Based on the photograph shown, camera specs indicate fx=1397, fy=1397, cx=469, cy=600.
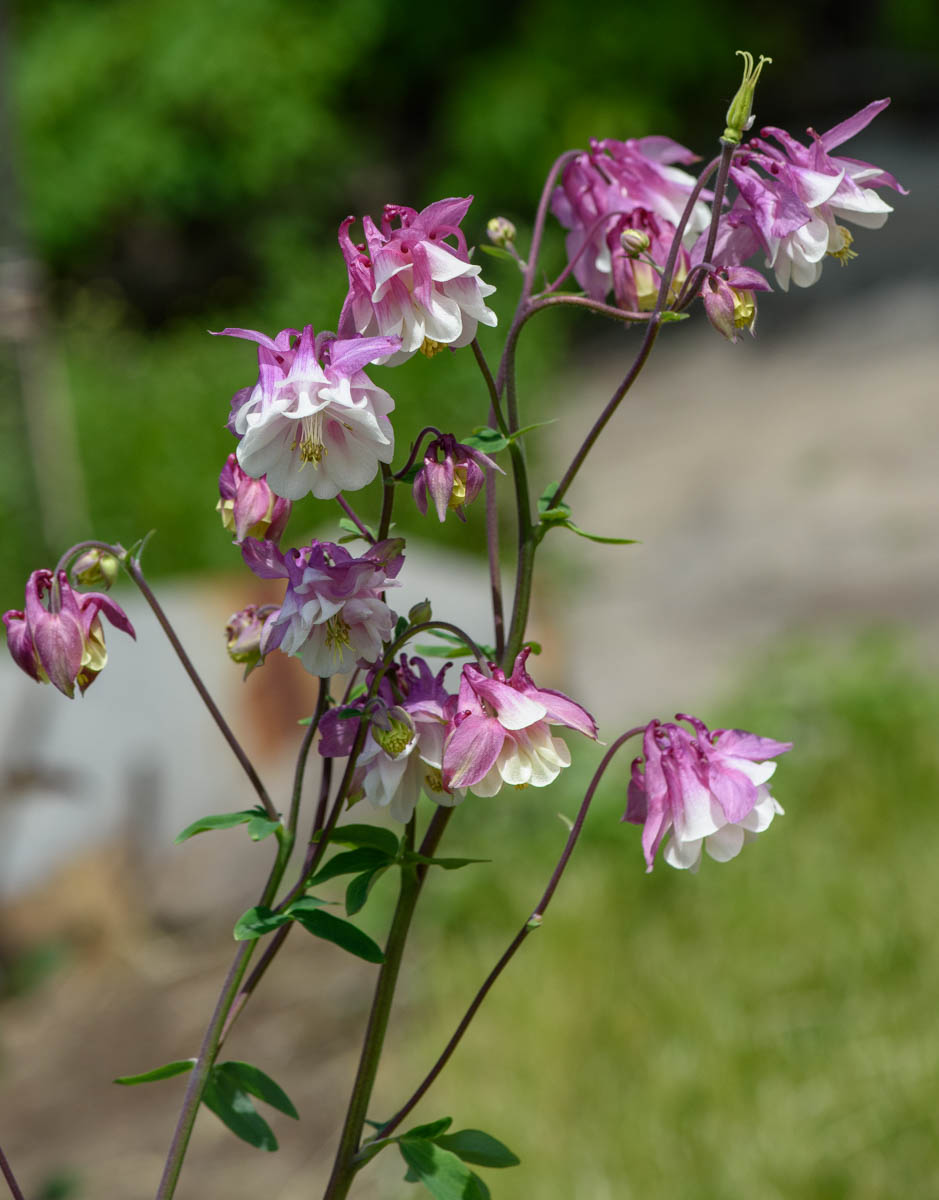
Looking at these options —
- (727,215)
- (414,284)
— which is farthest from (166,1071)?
(727,215)

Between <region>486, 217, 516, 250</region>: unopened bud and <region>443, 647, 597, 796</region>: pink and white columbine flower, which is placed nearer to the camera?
<region>443, 647, 597, 796</region>: pink and white columbine flower

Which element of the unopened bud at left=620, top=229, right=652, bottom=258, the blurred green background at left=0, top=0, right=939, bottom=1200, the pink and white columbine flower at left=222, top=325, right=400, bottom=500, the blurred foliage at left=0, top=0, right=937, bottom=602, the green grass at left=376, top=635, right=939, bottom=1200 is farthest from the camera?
the blurred foliage at left=0, top=0, right=937, bottom=602

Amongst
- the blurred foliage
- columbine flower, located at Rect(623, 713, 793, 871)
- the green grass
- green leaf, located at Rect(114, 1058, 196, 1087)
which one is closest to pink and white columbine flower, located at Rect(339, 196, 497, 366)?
columbine flower, located at Rect(623, 713, 793, 871)

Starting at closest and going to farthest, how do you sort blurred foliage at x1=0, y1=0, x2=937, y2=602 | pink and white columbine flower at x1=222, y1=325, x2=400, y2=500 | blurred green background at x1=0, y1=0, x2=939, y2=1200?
pink and white columbine flower at x1=222, y1=325, x2=400, y2=500 < blurred green background at x1=0, y1=0, x2=939, y2=1200 < blurred foliage at x1=0, y1=0, x2=937, y2=602

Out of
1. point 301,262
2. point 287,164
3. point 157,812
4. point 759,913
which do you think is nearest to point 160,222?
point 287,164

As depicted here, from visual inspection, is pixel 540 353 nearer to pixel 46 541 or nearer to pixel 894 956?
pixel 46 541

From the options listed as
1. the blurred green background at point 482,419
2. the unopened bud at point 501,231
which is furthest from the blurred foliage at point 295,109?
the unopened bud at point 501,231

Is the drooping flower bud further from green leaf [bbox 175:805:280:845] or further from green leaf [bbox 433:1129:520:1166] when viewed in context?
green leaf [bbox 433:1129:520:1166]

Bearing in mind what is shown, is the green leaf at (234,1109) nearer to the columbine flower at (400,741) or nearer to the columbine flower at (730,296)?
the columbine flower at (400,741)
